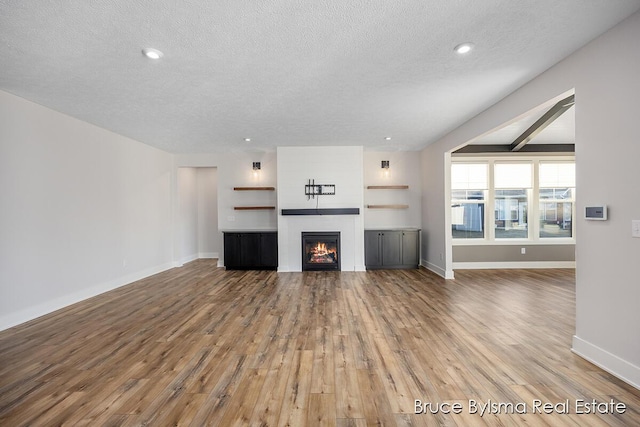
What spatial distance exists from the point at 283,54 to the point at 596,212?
2.90m

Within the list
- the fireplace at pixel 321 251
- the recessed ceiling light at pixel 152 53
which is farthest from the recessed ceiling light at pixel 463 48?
the fireplace at pixel 321 251

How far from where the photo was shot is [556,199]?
620cm

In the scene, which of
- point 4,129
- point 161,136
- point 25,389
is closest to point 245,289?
point 25,389

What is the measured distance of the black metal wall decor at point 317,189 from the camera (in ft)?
20.0

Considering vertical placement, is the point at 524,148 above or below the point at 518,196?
above

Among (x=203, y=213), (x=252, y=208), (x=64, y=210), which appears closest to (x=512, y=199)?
(x=252, y=208)

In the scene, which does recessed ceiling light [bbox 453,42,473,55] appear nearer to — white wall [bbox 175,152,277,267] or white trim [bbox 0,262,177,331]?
white wall [bbox 175,152,277,267]

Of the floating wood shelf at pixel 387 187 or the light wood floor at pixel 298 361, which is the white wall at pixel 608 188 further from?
the floating wood shelf at pixel 387 187

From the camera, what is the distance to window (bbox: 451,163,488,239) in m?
6.26

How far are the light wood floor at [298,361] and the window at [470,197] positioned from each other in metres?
2.23

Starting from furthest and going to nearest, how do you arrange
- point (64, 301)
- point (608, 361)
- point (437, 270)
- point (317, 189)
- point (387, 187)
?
1. point (387, 187)
2. point (317, 189)
3. point (437, 270)
4. point (64, 301)
5. point (608, 361)

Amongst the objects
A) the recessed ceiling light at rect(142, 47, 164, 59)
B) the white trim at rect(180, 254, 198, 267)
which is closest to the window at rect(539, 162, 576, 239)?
the recessed ceiling light at rect(142, 47, 164, 59)

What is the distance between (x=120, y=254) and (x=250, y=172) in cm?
308

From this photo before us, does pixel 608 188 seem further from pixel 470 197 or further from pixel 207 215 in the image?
pixel 207 215
